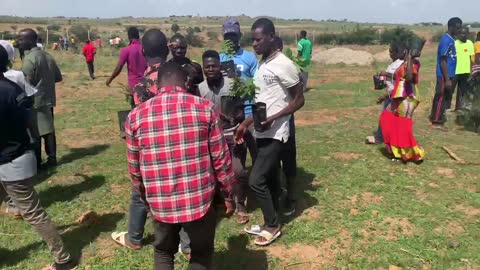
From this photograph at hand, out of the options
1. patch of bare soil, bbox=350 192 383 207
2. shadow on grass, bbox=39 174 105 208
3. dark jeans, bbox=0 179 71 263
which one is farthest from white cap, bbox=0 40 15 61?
patch of bare soil, bbox=350 192 383 207

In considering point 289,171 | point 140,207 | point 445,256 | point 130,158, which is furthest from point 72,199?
point 445,256

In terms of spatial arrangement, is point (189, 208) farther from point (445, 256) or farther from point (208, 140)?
point (445, 256)

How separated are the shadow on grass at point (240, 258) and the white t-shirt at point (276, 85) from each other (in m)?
1.10

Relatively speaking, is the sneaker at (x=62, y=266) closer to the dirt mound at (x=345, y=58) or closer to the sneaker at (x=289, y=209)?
the sneaker at (x=289, y=209)

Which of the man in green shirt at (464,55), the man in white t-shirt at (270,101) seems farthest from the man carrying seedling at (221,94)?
the man in green shirt at (464,55)

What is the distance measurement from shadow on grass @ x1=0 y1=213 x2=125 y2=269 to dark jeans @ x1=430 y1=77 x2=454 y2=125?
20.5ft

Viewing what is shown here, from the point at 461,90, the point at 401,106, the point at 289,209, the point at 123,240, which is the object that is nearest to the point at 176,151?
the point at 123,240

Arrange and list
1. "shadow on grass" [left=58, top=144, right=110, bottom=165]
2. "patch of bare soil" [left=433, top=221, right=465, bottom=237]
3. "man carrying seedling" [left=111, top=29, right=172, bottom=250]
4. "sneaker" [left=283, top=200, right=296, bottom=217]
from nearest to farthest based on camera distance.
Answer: "man carrying seedling" [left=111, top=29, right=172, bottom=250]
"patch of bare soil" [left=433, top=221, right=465, bottom=237]
"sneaker" [left=283, top=200, right=296, bottom=217]
"shadow on grass" [left=58, top=144, right=110, bottom=165]

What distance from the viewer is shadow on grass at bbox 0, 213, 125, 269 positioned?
4262mm

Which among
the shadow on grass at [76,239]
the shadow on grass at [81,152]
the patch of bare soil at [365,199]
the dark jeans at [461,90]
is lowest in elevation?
the shadow on grass at [76,239]

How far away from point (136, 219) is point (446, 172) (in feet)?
14.1

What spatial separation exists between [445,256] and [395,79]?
271 centimetres

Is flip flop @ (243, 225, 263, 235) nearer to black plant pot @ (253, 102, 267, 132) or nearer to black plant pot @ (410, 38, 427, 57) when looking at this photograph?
black plant pot @ (253, 102, 267, 132)

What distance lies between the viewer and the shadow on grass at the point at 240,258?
398 cm
